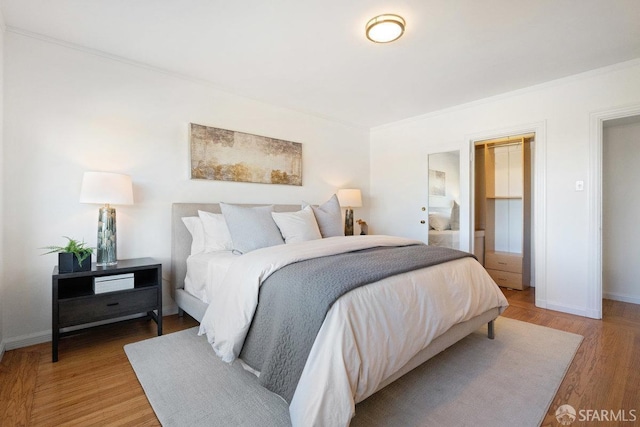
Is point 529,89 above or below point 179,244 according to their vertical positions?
above

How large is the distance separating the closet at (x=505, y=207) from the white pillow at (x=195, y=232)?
147 inches

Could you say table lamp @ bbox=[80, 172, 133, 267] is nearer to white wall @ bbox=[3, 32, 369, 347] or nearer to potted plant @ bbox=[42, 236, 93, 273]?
potted plant @ bbox=[42, 236, 93, 273]

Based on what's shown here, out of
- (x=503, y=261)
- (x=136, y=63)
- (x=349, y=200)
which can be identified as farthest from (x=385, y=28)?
(x=503, y=261)

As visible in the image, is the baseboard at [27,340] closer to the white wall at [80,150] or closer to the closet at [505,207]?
the white wall at [80,150]

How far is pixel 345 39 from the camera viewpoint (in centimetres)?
238

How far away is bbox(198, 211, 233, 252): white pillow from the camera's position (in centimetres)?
278

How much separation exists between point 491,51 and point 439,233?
7.67 ft

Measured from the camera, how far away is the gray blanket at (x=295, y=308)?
1388 mm

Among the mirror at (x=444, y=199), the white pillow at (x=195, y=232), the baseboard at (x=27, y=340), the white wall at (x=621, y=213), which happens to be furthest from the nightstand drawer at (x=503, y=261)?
the baseboard at (x=27, y=340)

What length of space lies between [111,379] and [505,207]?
5031 millimetres

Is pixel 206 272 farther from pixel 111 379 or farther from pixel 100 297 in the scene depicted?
pixel 111 379

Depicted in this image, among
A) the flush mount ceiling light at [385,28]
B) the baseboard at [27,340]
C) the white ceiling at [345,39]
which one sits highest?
the white ceiling at [345,39]

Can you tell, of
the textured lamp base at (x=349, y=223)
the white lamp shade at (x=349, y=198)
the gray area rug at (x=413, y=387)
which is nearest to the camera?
the gray area rug at (x=413, y=387)

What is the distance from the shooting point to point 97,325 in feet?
8.48
